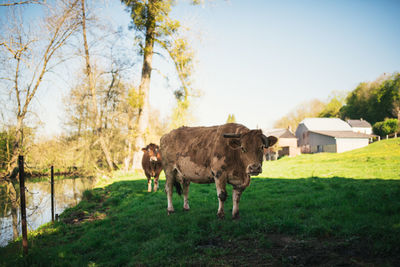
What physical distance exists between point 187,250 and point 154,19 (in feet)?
61.5

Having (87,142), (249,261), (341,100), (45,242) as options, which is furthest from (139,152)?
(341,100)

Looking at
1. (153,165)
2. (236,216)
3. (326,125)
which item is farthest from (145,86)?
(326,125)

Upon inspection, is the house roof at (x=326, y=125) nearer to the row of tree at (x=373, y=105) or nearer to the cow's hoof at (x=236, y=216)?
the row of tree at (x=373, y=105)

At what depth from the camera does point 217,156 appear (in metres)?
5.69

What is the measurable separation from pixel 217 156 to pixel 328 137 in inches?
1959

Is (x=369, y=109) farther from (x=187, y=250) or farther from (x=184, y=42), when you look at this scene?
(x=187, y=250)

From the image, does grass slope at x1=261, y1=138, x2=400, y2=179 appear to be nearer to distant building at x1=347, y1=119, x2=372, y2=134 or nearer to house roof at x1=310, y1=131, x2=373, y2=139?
house roof at x1=310, y1=131, x2=373, y2=139

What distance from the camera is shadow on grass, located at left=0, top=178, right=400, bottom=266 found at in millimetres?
3735

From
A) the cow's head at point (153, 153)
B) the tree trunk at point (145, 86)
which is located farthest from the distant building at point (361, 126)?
the cow's head at point (153, 153)

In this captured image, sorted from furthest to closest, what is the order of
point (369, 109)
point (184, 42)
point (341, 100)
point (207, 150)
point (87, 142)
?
point (341, 100) < point (369, 109) < point (87, 142) < point (184, 42) < point (207, 150)

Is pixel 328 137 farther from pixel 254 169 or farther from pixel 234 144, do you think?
pixel 254 169

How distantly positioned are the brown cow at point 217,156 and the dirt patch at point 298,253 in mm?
1268

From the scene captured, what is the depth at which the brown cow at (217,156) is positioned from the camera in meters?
5.18

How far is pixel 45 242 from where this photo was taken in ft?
20.8
